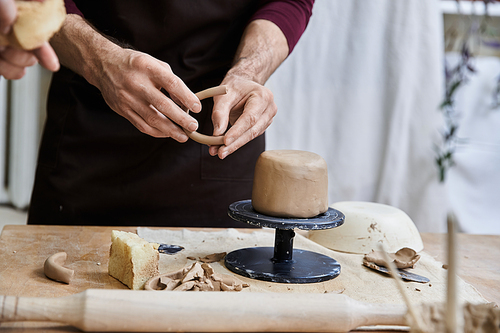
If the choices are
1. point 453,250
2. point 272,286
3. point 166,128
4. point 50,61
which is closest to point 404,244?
point 272,286

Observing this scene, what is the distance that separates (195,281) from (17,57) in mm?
584

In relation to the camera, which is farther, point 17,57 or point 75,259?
point 75,259

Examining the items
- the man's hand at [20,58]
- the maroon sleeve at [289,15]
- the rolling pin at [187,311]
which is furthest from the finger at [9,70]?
the maroon sleeve at [289,15]

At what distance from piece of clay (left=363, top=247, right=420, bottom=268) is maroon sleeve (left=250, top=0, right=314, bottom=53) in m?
0.84

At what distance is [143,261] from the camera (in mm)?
1056

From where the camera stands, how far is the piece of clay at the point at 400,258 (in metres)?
1.27

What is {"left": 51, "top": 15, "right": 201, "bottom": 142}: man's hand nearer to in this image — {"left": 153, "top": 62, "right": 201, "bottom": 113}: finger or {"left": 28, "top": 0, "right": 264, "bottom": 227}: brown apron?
{"left": 153, "top": 62, "right": 201, "bottom": 113}: finger

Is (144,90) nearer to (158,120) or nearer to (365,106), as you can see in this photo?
(158,120)

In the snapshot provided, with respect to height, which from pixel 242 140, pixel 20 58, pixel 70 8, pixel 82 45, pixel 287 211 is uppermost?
pixel 70 8

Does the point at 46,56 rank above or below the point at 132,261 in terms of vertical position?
above

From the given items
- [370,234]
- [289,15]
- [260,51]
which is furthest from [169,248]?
[289,15]

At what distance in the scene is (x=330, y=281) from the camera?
3.82ft

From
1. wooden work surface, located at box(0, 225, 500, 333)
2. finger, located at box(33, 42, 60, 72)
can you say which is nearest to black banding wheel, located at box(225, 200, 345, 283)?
wooden work surface, located at box(0, 225, 500, 333)

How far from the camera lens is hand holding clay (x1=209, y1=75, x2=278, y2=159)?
1.23m
